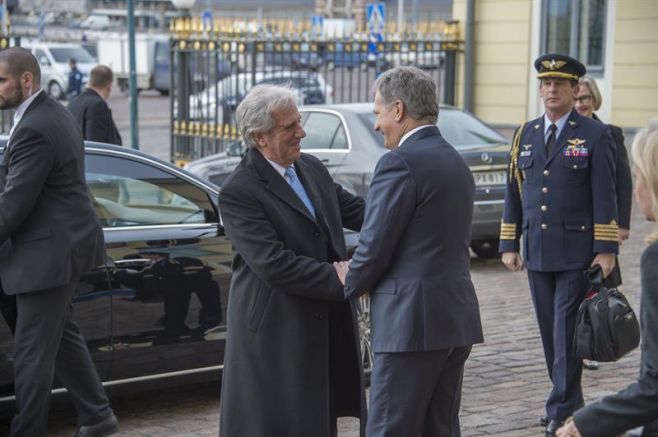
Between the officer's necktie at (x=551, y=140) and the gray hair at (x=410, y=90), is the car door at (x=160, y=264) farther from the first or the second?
the gray hair at (x=410, y=90)

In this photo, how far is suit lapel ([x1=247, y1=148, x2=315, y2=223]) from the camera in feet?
14.9

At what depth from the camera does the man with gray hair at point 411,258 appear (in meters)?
4.25

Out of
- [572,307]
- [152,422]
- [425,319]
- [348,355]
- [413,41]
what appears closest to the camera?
[425,319]

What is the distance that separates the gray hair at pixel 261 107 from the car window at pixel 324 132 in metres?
6.90

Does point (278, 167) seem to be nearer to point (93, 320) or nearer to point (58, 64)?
point (93, 320)

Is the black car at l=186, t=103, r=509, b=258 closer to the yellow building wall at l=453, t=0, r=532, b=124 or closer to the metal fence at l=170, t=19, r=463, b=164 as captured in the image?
the metal fence at l=170, t=19, r=463, b=164

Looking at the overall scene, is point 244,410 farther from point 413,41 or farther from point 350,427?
point 413,41

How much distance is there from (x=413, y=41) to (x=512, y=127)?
6.87ft

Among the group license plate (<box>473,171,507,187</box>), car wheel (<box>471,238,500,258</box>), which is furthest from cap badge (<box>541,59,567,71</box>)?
car wheel (<box>471,238,500,258</box>)

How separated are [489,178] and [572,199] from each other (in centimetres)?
517

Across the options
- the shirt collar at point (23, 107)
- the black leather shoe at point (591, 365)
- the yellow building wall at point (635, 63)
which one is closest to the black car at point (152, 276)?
the shirt collar at point (23, 107)

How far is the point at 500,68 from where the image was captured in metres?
19.1

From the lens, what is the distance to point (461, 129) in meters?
11.8

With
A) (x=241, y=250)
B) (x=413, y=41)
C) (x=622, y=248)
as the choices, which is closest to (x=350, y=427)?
(x=241, y=250)
